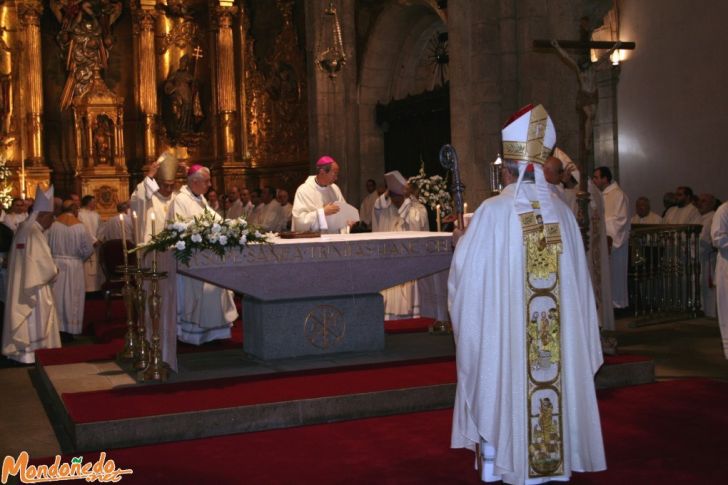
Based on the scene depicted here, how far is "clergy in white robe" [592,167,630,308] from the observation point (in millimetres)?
11211

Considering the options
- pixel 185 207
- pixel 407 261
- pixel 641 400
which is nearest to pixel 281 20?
pixel 185 207

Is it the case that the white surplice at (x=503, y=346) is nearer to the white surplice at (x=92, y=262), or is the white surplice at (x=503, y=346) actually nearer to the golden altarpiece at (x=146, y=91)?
the white surplice at (x=92, y=262)

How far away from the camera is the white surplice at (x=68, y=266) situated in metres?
11.5

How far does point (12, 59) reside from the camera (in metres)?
19.0

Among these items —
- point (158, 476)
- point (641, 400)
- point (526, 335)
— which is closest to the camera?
point (526, 335)

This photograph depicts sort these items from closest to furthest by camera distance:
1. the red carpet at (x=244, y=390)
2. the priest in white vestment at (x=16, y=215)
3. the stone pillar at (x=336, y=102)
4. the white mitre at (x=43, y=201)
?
the red carpet at (x=244, y=390)
the white mitre at (x=43, y=201)
the priest in white vestment at (x=16, y=215)
the stone pillar at (x=336, y=102)

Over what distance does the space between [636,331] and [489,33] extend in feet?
12.3

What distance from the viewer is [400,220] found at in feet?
36.3

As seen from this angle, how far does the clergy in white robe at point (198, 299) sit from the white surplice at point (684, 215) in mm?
6388

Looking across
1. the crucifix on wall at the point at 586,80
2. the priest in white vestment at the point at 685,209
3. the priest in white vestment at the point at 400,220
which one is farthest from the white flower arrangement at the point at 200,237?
the priest in white vestment at the point at 685,209

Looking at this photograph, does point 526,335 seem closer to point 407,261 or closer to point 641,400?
point 641,400

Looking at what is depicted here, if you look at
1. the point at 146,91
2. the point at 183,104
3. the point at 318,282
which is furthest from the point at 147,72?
the point at 318,282

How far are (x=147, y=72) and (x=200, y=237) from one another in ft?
44.4

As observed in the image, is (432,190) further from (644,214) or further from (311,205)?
(644,214)
